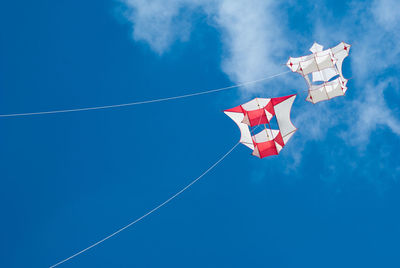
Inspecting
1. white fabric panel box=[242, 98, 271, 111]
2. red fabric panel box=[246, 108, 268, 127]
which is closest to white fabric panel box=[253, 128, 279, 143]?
red fabric panel box=[246, 108, 268, 127]

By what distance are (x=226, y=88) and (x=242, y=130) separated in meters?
3.25

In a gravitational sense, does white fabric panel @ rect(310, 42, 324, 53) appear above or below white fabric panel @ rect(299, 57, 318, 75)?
above

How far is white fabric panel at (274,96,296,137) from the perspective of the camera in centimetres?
1944

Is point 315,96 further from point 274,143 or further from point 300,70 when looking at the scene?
point 274,143

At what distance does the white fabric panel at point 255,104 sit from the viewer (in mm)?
19109

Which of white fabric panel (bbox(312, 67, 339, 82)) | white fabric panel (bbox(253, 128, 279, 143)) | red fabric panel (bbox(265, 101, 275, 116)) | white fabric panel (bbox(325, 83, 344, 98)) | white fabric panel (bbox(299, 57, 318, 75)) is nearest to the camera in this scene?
red fabric panel (bbox(265, 101, 275, 116))

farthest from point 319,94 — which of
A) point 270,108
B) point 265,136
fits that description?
point 265,136

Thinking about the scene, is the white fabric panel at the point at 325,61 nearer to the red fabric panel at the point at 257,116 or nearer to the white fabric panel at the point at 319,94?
the white fabric panel at the point at 319,94

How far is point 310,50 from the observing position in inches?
893

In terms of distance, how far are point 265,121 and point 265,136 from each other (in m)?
1.30

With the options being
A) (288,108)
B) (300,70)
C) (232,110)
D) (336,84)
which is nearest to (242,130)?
(232,110)

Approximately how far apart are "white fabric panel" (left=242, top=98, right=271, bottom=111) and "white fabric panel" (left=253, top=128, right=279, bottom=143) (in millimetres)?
1554

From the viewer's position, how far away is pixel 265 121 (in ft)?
63.9

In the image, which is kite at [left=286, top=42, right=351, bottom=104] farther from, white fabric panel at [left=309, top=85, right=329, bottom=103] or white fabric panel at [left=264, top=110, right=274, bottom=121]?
white fabric panel at [left=264, top=110, right=274, bottom=121]
